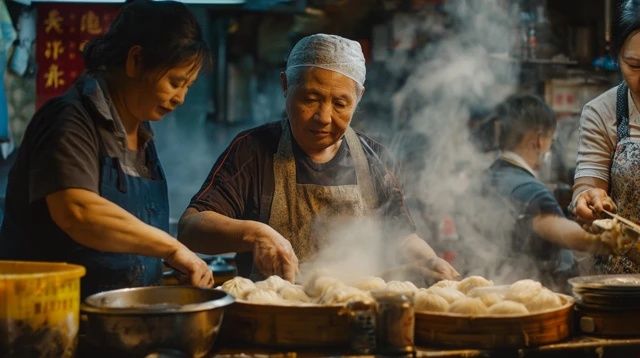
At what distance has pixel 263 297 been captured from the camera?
2.78 meters

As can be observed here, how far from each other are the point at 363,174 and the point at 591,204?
3.80ft

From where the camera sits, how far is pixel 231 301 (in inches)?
100

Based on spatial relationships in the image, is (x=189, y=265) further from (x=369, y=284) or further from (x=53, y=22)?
(x=53, y=22)

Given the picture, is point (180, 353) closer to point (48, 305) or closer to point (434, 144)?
point (48, 305)

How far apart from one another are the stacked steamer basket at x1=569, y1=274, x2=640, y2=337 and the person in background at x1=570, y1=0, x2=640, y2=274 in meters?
0.91

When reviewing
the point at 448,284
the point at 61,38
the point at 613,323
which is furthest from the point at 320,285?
the point at 61,38

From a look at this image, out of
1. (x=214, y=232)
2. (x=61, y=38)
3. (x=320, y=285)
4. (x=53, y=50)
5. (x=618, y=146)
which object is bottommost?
(x=320, y=285)

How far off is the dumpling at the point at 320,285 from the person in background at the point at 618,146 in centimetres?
140

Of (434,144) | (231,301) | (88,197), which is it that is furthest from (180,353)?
(434,144)

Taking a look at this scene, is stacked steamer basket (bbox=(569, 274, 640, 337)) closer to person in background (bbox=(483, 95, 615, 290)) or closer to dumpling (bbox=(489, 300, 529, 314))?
dumpling (bbox=(489, 300, 529, 314))

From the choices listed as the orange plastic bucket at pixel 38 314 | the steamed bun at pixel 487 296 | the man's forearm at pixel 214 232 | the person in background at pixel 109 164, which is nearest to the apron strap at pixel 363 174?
the man's forearm at pixel 214 232

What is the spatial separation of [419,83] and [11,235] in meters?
5.08

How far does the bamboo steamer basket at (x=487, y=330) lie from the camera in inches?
102

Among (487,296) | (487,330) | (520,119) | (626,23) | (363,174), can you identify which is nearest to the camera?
(487,330)
